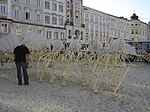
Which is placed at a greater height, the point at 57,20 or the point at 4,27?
the point at 57,20

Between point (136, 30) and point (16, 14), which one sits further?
point (136, 30)

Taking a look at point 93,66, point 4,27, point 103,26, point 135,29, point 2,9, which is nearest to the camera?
point 93,66

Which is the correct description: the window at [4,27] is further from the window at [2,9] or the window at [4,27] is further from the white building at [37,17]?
the window at [2,9]

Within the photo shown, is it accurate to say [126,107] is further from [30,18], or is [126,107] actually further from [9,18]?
[30,18]

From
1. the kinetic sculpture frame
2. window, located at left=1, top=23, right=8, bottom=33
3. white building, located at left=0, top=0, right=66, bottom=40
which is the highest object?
white building, located at left=0, top=0, right=66, bottom=40

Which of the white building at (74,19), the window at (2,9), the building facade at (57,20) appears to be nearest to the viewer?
the window at (2,9)

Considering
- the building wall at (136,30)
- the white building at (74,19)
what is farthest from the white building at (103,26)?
the building wall at (136,30)

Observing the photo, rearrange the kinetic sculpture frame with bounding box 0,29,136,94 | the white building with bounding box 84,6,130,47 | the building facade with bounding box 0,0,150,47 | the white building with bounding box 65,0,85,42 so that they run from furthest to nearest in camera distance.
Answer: the white building with bounding box 84,6,130,47 → the white building with bounding box 65,0,85,42 → the building facade with bounding box 0,0,150,47 → the kinetic sculpture frame with bounding box 0,29,136,94

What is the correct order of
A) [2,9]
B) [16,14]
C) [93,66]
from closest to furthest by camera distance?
[93,66], [2,9], [16,14]

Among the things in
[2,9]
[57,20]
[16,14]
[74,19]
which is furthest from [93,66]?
[74,19]

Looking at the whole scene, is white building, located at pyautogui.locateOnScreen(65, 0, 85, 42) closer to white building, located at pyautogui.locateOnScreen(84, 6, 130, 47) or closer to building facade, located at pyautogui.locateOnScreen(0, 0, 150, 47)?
building facade, located at pyautogui.locateOnScreen(0, 0, 150, 47)

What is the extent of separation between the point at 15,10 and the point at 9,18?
3333 mm

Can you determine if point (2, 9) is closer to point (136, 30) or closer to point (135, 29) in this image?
point (135, 29)

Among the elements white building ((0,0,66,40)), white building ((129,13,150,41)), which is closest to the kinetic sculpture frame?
white building ((0,0,66,40))
